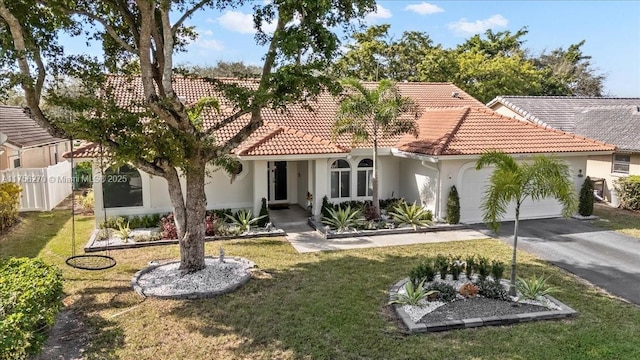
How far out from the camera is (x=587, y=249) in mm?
14969

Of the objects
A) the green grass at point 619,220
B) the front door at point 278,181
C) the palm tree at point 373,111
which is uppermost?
the palm tree at point 373,111

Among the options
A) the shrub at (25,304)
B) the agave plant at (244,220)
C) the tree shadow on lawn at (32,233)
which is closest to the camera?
the shrub at (25,304)

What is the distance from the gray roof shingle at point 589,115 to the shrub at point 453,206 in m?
11.7

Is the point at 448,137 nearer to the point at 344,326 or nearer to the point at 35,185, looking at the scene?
the point at 344,326

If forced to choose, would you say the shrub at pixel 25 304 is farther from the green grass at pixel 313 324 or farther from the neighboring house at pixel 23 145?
the neighboring house at pixel 23 145

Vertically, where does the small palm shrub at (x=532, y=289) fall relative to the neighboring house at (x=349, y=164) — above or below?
below

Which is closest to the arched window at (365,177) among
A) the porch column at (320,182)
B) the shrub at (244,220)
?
the porch column at (320,182)

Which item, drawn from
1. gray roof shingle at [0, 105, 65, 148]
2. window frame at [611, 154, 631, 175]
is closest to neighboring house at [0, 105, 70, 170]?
gray roof shingle at [0, 105, 65, 148]

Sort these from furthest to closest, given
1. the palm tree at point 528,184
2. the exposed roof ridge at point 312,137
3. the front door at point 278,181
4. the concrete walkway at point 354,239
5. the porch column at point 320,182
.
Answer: the front door at point 278,181 → the exposed roof ridge at point 312,137 → the porch column at point 320,182 → the concrete walkway at point 354,239 → the palm tree at point 528,184

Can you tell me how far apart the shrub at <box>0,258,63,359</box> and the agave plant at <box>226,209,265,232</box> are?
311 inches

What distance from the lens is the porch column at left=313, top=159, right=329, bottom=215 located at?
736 inches

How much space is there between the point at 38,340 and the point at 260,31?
27.9 feet

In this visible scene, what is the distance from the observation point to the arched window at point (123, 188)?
1766cm

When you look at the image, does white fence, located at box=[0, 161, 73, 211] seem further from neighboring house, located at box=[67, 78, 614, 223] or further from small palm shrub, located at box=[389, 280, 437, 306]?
small palm shrub, located at box=[389, 280, 437, 306]
